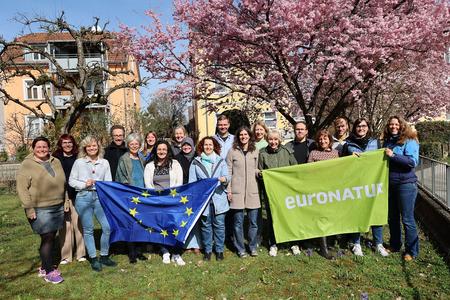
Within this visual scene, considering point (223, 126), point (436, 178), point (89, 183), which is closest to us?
point (89, 183)

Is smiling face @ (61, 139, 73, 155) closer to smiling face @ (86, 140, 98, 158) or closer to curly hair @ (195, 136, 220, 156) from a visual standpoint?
smiling face @ (86, 140, 98, 158)

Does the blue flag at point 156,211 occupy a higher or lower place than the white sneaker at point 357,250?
higher

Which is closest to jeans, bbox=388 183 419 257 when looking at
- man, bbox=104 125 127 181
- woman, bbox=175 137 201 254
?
woman, bbox=175 137 201 254

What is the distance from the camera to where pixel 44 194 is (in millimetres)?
4789

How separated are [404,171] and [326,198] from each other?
1121 millimetres

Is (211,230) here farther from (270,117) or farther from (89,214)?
(270,117)

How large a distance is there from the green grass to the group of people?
0.63ft

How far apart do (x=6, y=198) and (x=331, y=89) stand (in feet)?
38.7

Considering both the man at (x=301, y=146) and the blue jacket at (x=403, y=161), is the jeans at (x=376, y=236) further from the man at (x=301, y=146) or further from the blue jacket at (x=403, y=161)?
the blue jacket at (x=403, y=161)

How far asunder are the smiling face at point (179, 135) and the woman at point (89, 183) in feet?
4.65

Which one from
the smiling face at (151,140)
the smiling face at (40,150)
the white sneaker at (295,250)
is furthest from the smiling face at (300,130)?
the smiling face at (40,150)

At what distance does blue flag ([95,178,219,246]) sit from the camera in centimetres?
541

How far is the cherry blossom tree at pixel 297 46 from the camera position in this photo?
804 centimetres

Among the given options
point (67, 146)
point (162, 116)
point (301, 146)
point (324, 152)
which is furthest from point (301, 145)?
point (162, 116)
